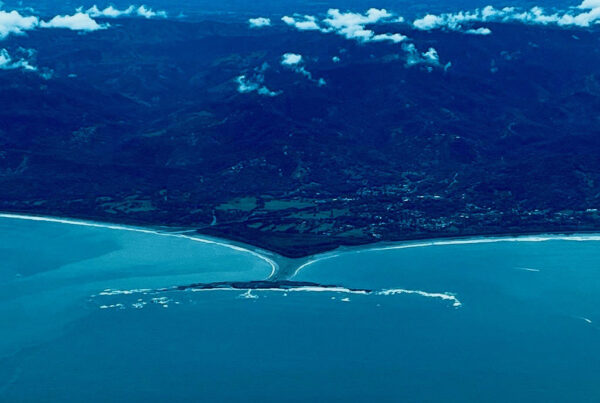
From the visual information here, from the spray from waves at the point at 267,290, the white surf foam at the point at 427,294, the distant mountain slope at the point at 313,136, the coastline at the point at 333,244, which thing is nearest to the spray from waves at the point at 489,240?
the coastline at the point at 333,244

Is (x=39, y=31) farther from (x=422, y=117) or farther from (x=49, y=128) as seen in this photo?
(x=422, y=117)

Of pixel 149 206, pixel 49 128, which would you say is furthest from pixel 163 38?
pixel 149 206

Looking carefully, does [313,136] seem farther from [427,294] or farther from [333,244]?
[427,294]

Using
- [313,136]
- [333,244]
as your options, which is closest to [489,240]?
[333,244]

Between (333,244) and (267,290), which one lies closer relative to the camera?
(267,290)

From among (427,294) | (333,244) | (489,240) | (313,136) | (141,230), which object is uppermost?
(313,136)

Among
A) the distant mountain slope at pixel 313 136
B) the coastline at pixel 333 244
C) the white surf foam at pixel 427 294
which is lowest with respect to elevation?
the white surf foam at pixel 427 294

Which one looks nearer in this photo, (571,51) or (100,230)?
(100,230)

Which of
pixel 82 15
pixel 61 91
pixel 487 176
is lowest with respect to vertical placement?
pixel 487 176

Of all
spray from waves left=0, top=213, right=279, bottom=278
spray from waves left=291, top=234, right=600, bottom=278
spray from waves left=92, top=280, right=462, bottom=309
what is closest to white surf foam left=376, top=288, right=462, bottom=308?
spray from waves left=92, top=280, right=462, bottom=309

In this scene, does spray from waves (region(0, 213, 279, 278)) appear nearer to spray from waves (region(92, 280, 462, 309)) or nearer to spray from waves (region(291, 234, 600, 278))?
spray from waves (region(92, 280, 462, 309))

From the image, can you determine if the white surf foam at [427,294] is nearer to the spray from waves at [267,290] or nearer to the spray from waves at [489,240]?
the spray from waves at [267,290]
